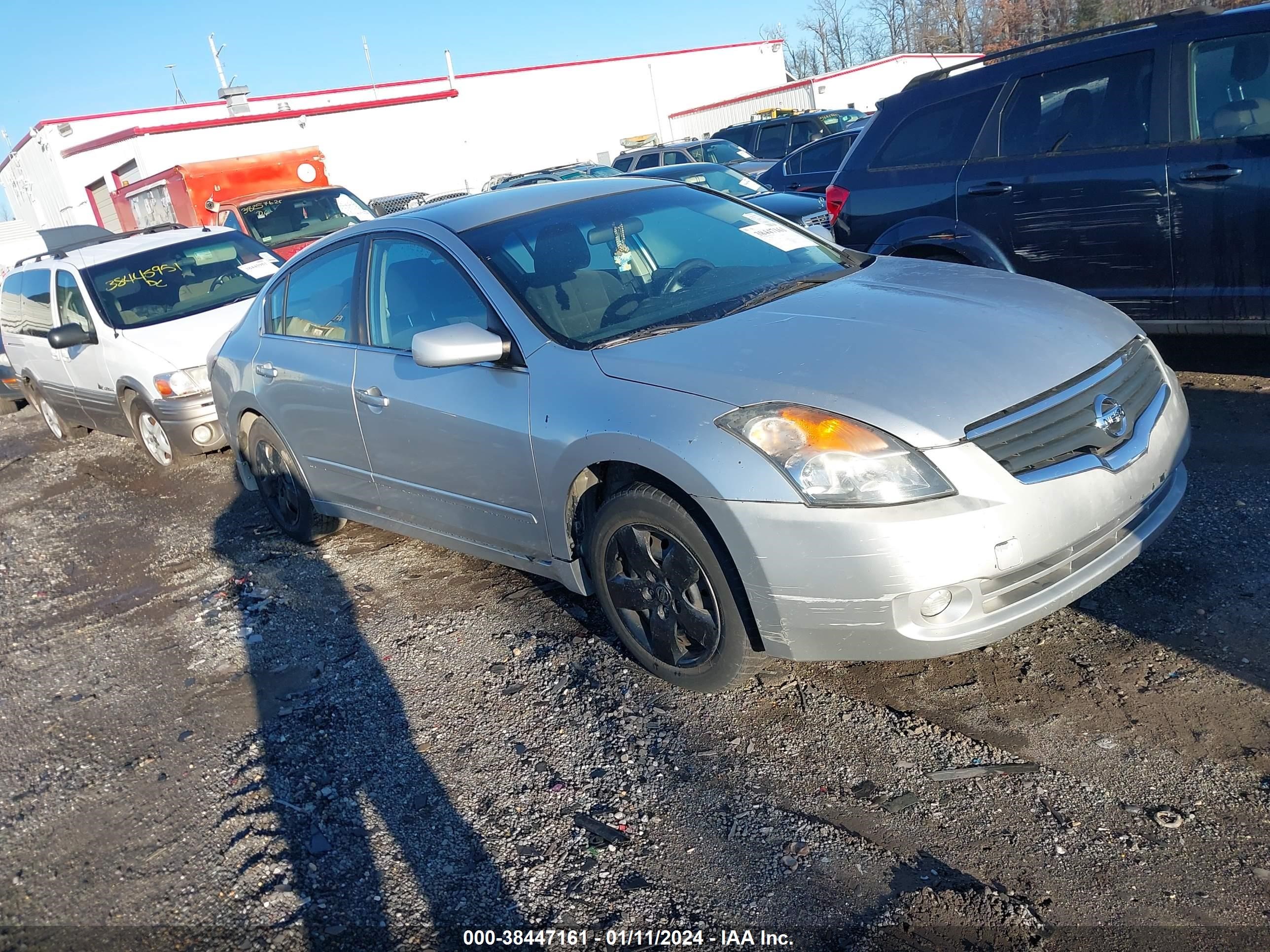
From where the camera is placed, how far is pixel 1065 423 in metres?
3.10

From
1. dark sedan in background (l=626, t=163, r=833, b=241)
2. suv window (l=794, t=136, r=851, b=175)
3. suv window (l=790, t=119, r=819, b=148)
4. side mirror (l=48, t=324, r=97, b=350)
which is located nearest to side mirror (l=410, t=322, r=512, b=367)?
dark sedan in background (l=626, t=163, r=833, b=241)

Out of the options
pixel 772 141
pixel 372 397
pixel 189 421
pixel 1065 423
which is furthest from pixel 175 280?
pixel 772 141

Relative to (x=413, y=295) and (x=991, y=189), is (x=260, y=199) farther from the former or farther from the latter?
(x=991, y=189)

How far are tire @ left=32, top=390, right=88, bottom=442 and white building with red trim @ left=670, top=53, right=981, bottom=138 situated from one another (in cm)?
2701

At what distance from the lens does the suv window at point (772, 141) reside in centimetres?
1917

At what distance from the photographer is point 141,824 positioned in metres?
3.40

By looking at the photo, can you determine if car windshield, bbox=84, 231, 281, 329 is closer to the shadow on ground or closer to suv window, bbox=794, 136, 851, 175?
the shadow on ground

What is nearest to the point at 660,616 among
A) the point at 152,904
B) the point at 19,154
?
the point at 152,904

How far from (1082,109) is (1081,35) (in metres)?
0.41

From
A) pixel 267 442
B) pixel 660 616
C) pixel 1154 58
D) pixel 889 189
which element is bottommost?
pixel 660 616

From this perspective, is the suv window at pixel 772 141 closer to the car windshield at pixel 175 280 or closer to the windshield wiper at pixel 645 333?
the car windshield at pixel 175 280

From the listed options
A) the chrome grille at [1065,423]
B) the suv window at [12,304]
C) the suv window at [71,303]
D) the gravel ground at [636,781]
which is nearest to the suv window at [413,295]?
the gravel ground at [636,781]

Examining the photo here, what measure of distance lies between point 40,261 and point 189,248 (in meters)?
1.83

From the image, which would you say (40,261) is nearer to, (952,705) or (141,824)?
(141,824)
